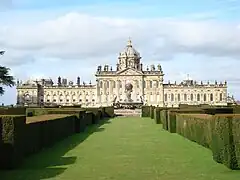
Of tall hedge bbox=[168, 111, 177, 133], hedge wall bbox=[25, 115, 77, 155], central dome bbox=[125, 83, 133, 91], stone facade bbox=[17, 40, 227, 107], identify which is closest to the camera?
hedge wall bbox=[25, 115, 77, 155]

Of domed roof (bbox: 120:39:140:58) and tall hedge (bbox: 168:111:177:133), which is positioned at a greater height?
domed roof (bbox: 120:39:140:58)

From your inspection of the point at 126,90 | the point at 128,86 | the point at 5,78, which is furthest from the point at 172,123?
the point at 126,90

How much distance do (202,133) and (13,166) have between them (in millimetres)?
6123

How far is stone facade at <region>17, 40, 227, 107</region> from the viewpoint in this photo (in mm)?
114562

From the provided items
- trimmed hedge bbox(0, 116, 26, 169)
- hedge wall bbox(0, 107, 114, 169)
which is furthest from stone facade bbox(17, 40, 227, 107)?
trimmed hedge bbox(0, 116, 26, 169)

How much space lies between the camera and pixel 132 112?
60156mm

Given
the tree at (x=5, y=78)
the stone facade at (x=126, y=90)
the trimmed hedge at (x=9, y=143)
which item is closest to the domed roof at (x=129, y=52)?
the stone facade at (x=126, y=90)

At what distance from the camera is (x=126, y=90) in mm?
112562

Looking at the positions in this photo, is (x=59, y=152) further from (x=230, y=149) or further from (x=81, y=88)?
(x=81, y=88)

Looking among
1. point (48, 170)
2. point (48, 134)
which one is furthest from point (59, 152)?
point (48, 170)

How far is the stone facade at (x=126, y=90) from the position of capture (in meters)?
115

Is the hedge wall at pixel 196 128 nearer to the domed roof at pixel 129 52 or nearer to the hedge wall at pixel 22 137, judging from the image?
the hedge wall at pixel 22 137

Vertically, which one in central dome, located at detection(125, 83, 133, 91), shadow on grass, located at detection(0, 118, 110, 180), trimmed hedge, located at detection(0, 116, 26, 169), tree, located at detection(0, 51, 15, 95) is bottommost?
shadow on grass, located at detection(0, 118, 110, 180)

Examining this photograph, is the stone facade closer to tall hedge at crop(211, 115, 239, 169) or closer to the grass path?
the grass path
